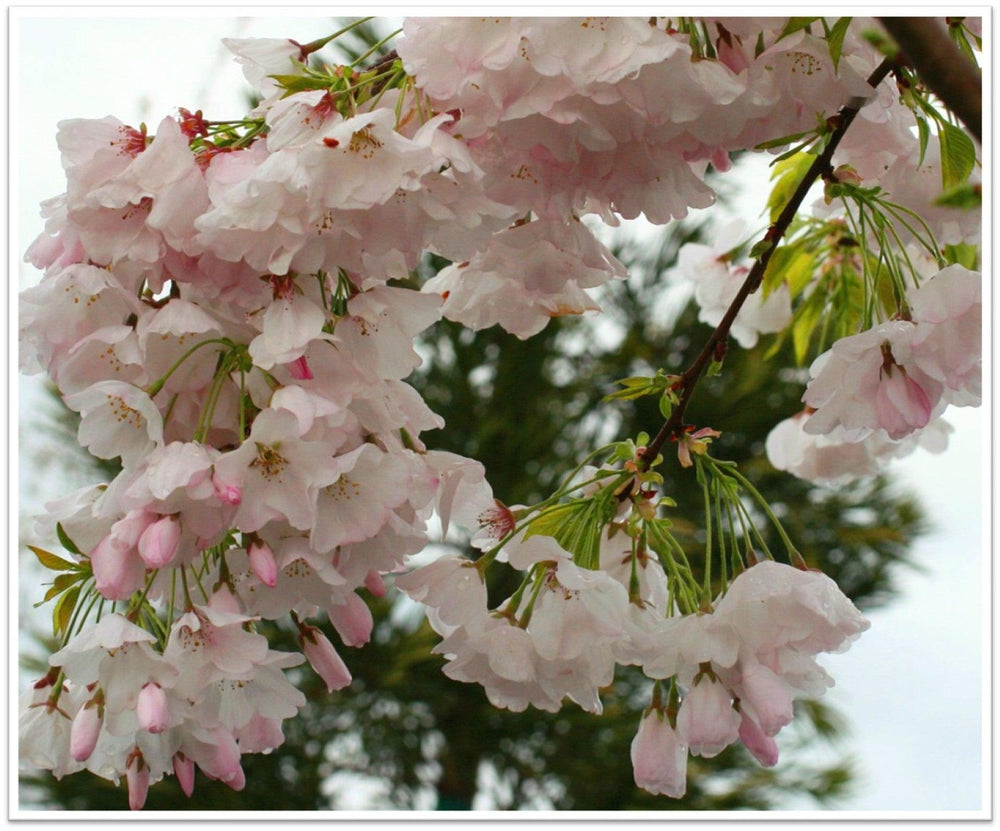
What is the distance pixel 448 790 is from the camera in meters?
3.05

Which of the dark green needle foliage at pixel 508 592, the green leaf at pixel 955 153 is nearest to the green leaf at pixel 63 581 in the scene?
the green leaf at pixel 955 153

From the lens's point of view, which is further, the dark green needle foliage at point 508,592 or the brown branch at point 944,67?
the dark green needle foliage at point 508,592

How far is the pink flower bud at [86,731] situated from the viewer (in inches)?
20.5

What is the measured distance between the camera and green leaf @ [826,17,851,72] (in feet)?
1.73

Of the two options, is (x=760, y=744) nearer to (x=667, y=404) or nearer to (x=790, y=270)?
(x=667, y=404)

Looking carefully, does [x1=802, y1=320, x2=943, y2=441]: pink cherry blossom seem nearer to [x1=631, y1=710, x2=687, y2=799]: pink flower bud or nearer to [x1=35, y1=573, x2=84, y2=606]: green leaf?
[x1=631, y1=710, x2=687, y2=799]: pink flower bud

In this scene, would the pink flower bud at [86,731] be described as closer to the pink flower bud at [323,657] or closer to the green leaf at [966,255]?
the pink flower bud at [323,657]

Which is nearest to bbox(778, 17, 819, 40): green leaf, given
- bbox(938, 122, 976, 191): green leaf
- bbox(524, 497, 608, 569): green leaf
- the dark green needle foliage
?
bbox(938, 122, 976, 191): green leaf

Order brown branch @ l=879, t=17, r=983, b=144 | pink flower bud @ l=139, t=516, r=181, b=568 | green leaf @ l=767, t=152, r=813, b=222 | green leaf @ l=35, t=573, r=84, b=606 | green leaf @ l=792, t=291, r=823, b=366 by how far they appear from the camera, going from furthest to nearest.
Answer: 1. green leaf @ l=792, t=291, r=823, b=366
2. green leaf @ l=767, t=152, r=813, b=222
3. green leaf @ l=35, t=573, r=84, b=606
4. pink flower bud @ l=139, t=516, r=181, b=568
5. brown branch @ l=879, t=17, r=983, b=144

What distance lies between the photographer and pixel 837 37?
0.53m

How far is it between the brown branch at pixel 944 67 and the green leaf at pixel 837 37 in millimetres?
251

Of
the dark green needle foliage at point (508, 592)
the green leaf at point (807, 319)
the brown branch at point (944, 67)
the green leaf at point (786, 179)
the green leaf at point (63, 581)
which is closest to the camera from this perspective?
the brown branch at point (944, 67)

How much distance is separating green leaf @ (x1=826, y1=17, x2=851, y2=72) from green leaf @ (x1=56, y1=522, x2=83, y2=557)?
0.38 metres

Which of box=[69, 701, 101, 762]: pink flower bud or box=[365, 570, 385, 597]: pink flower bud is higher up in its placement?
box=[365, 570, 385, 597]: pink flower bud
